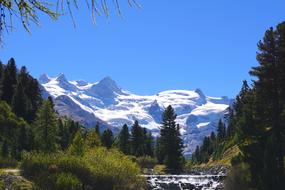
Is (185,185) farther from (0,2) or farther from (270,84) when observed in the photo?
(0,2)

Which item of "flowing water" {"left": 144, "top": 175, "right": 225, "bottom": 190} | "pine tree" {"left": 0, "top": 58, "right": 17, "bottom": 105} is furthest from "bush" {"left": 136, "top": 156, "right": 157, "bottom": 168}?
"flowing water" {"left": 144, "top": 175, "right": 225, "bottom": 190}

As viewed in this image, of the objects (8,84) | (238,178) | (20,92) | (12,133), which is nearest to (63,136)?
(8,84)

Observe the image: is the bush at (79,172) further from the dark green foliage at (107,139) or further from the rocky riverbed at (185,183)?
the dark green foliage at (107,139)

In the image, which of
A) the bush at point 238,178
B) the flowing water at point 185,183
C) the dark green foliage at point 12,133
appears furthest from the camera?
the dark green foliage at point 12,133

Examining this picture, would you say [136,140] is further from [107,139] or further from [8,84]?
[8,84]

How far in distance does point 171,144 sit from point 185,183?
4027 centimetres

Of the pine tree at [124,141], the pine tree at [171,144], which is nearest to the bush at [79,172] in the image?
the pine tree at [171,144]

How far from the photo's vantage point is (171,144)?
10725 cm

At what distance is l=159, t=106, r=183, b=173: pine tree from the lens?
348ft

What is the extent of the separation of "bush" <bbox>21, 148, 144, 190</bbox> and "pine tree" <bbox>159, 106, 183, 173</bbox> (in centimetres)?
5947

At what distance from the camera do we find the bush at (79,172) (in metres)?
37.3

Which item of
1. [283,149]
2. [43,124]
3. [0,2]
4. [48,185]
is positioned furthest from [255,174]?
[43,124]

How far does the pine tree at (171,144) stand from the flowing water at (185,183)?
107 feet

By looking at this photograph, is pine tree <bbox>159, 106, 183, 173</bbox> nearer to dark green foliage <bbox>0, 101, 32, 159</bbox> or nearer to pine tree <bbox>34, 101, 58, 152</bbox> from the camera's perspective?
dark green foliage <bbox>0, 101, 32, 159</bbox>
